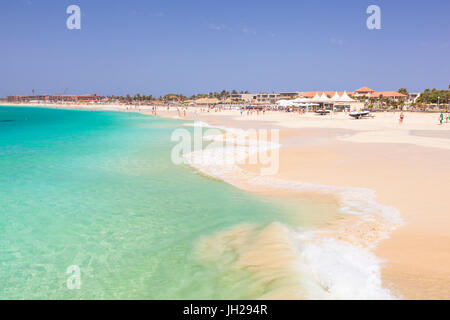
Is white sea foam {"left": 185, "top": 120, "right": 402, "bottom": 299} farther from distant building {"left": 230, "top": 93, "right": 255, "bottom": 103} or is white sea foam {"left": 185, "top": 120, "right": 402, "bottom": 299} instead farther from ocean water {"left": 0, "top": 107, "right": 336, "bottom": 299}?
distant building {"left": 230, "top": 93, "right": 255, "bottom": 103}

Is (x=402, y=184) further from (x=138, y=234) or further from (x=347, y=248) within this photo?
(x=138, y=234)

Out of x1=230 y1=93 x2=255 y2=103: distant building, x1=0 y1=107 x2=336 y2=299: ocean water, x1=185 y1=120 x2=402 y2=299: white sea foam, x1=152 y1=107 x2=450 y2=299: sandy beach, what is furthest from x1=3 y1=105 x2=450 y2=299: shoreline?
x1=230 y1=93 x2=255 y2=103: distant building

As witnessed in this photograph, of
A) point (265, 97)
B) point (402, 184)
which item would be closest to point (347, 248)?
point (402, 184)

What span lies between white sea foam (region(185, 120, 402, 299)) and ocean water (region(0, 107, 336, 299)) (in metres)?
0.54

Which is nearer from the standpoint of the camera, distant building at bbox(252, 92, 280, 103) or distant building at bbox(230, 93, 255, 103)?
distant building at bbox(252, 92, 280, 103)

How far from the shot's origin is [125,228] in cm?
751

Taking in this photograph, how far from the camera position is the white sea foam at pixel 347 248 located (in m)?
4.62

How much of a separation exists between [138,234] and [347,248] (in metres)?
4.28

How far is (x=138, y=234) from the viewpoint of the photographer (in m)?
7.15

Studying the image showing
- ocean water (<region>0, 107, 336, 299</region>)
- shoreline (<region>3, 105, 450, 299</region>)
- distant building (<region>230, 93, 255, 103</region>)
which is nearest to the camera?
shoreline (<region>3, 105, 450, 299</region>)

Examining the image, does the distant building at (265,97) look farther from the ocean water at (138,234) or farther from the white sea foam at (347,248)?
the white sea foam at (347,248)

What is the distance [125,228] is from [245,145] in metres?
12.1

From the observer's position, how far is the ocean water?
17.0 ft
